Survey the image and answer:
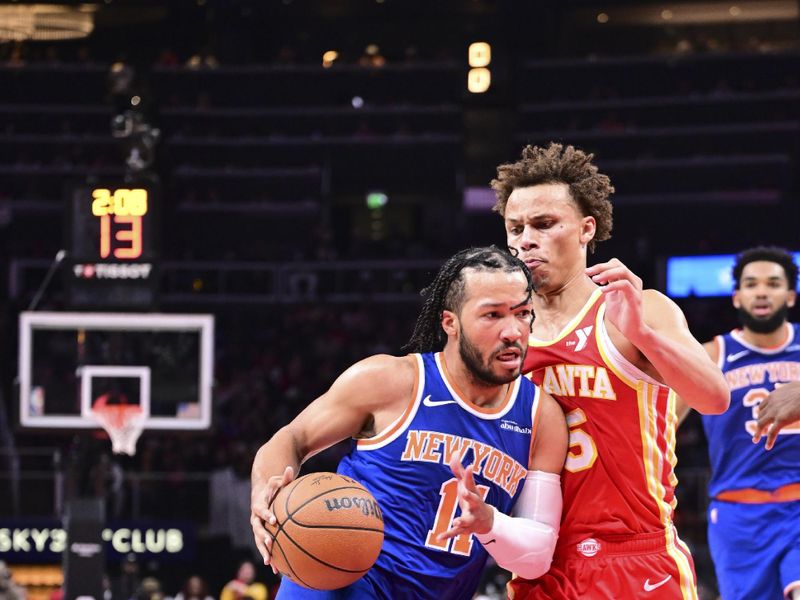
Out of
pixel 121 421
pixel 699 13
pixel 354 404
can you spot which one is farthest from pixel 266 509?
pixel 699 13

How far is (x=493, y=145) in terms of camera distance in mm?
25094

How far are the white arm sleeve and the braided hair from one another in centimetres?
62

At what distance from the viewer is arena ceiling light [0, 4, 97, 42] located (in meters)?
25.3

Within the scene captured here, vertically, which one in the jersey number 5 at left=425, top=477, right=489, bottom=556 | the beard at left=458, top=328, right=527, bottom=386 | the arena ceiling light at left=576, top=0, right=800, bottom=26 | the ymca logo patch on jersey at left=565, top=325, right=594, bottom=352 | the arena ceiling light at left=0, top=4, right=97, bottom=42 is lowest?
the jersey number 5 at left=425, top=477, right=489, bottom=556

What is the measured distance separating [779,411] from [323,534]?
1.91 meters

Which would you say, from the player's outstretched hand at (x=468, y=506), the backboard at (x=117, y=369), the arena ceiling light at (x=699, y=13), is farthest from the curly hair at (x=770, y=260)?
the arena ceiling light at (x=699, y=13)

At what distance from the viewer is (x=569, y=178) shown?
15.0ft

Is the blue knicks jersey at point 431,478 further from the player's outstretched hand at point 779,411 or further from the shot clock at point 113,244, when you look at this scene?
the shot clock at point 113,244

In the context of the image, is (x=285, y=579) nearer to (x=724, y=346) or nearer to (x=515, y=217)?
(x=515, y=217)

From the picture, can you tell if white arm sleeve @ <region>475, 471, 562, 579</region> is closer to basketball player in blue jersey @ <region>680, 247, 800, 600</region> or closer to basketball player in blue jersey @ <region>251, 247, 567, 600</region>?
basketball player in blue jersey @ <region>251, 247, 567, 600</region>

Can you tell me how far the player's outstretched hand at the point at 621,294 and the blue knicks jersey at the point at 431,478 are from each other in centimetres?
48

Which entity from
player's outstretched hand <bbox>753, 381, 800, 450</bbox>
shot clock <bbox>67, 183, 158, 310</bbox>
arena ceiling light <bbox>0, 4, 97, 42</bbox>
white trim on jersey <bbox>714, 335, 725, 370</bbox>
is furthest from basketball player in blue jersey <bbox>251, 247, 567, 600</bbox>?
arena ceiling light <bbox>0, 4, 97, 42</bbox>

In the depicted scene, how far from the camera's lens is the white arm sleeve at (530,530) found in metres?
3.87

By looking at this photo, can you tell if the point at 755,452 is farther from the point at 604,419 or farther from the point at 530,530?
the point at 530,530
